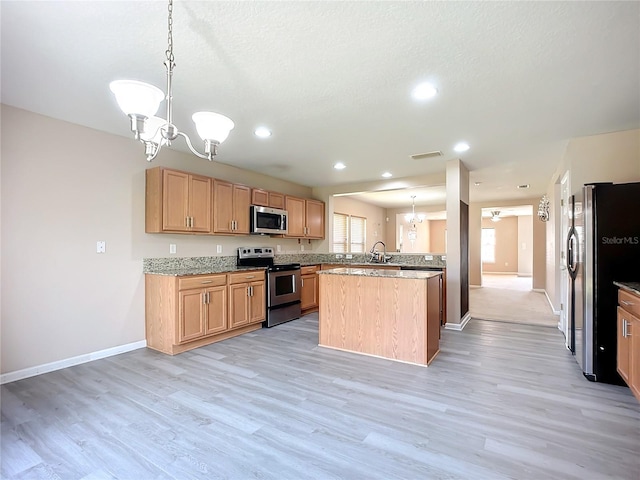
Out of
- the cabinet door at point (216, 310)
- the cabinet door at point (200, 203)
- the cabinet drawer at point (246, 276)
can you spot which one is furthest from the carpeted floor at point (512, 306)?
the cabinet door at point (200, 203)

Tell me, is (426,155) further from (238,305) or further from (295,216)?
(238,305)

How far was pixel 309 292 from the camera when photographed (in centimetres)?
571

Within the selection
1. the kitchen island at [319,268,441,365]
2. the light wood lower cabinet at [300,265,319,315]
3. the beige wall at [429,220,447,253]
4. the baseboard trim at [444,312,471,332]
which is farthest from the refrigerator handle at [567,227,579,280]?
the beige wall at [429,220,447,253]

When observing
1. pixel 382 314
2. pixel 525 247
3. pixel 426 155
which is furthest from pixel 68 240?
pixel 525 247

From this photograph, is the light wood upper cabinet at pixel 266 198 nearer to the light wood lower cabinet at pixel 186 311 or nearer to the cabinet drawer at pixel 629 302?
the light wood lower cabinet at pixel 186 311

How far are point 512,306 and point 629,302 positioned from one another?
13.6ft

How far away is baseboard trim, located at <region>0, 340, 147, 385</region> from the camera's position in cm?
281

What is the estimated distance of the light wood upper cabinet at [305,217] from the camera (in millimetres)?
5695

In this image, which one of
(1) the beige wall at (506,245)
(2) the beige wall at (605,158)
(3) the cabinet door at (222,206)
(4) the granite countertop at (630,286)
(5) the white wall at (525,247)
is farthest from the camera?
(1) the beige wall at (506,245)

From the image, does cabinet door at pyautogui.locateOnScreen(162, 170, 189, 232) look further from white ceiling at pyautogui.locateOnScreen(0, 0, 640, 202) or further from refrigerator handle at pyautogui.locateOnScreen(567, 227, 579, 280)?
refrigerator handle at pyautogui.locateOnScreen(567, 227, 579, 280)

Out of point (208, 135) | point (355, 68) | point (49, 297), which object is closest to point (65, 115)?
point (49, 297)

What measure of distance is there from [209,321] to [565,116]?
4.27 meters


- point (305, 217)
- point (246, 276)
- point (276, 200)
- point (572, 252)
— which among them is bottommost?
point (246, 276)

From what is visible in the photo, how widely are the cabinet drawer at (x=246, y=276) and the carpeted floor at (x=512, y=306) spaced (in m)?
3.61
